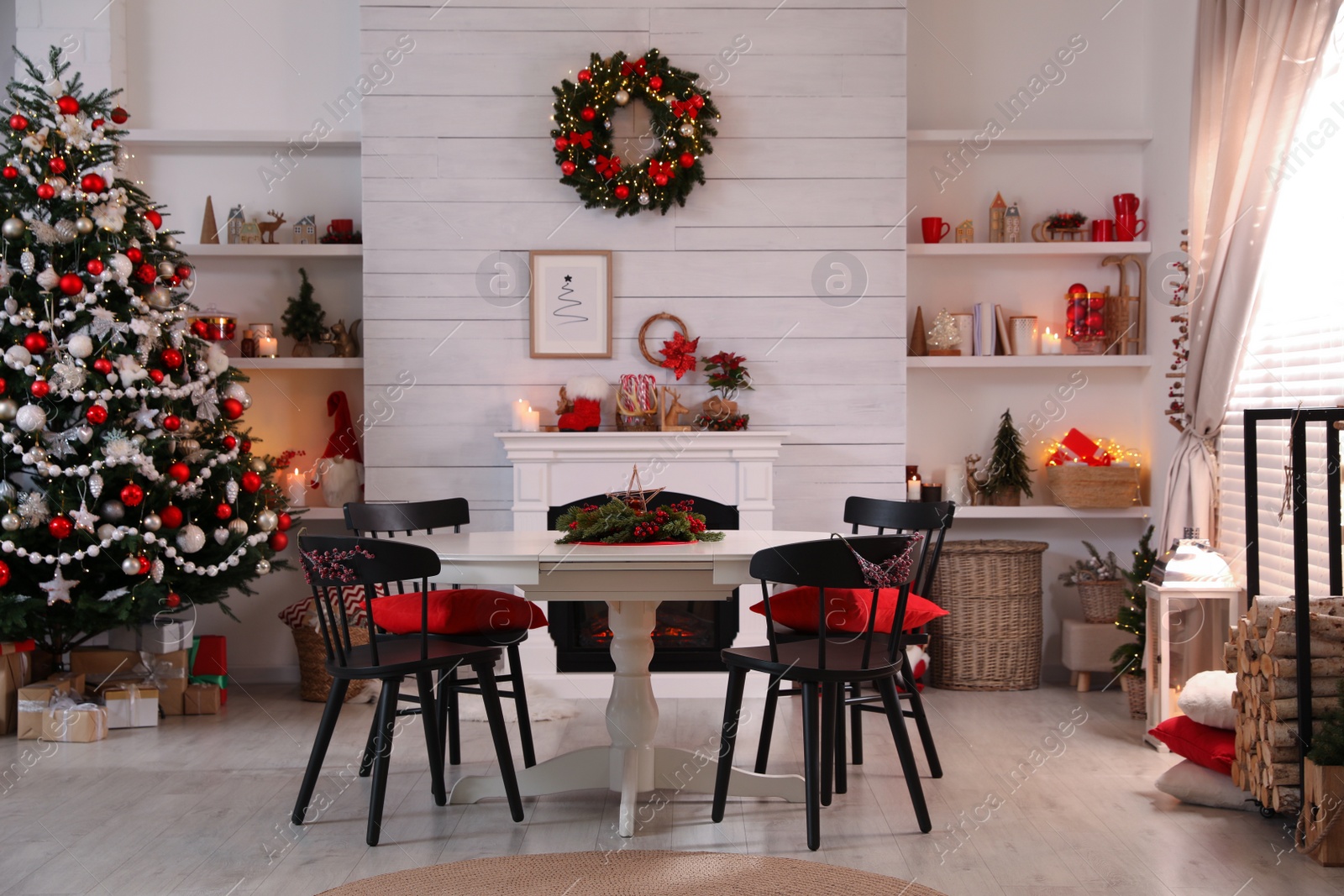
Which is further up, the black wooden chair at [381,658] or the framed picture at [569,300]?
the framed picture at [569,300]

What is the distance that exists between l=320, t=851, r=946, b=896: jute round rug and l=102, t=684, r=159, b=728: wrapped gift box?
199 cm

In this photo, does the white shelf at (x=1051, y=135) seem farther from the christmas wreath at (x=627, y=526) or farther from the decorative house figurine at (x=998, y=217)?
the christmas wreath at (x=627, y=526)

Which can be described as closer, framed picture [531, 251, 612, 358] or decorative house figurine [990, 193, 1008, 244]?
framed picture [531, 251, 612, 358]

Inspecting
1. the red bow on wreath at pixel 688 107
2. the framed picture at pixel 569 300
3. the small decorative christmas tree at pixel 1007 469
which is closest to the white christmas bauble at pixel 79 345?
the framed picture at pixel 569 300

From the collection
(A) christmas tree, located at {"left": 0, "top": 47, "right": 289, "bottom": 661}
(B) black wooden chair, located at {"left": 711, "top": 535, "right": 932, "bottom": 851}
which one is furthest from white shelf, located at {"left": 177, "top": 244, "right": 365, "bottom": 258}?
(B) black wooden chair, located at {"left": 711, "top": 535, "right": 932, "bottom": 851}

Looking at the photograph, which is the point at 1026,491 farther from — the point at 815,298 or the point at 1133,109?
the point at 1133,109

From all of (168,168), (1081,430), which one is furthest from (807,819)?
(168,168)

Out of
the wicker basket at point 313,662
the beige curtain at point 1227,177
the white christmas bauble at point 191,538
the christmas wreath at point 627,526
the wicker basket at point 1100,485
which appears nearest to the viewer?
the christmas wreath at point 627,526

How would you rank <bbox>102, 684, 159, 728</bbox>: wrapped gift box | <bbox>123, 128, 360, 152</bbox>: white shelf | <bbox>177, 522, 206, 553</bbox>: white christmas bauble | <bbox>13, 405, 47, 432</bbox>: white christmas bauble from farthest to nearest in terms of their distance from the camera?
<bbox>123, 128, 360, 152</bbox>: white shelf → <bbox>102, 684, 159, 728</bbox>: wrapped gift box → <bbox>177, 522, 206, 553</bbox>: white christmas bauble → <bbox>13, 405, 47, 432</bbox>: white christmas bauble

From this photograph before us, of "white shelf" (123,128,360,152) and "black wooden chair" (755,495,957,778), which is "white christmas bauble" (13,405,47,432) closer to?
"white shelf" (123,128,360,152)

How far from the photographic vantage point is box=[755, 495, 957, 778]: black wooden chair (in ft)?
10.4

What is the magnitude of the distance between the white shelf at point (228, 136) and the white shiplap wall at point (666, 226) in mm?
272

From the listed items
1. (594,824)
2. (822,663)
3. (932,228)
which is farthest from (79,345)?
(932,228)

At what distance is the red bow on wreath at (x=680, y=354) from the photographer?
4.62 metres
